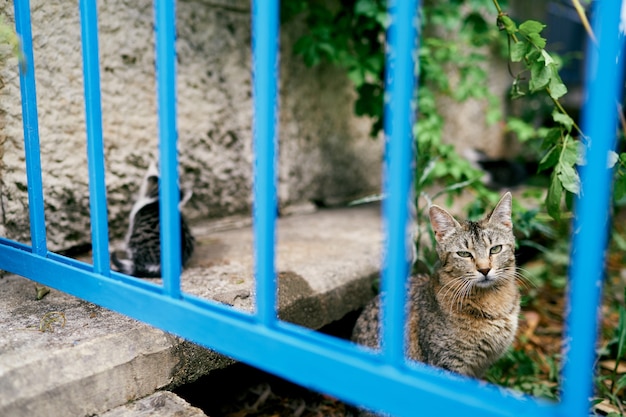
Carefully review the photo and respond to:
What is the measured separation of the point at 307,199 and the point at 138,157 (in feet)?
4.43

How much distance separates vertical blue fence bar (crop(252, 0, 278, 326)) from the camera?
1.22m

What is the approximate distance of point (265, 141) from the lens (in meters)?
1.24

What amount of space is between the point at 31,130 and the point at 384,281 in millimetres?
1285

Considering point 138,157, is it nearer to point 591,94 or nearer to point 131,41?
point 131,41

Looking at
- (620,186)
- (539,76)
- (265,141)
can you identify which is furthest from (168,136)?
(620,186)

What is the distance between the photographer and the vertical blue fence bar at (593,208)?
34.6 inches

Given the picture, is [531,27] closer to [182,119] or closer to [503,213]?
[503,213]

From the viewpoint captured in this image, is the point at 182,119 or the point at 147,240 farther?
the point at 182,119

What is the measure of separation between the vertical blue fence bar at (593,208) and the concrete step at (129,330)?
47.4 inches

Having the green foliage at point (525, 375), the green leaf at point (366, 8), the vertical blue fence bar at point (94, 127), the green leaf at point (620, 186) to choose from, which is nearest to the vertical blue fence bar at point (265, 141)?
the vertical blue fence bar at point (94, 127)

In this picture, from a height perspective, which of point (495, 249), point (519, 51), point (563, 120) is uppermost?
point (519, 51)

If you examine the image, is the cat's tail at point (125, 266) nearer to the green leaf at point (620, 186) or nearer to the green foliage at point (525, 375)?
the green foliage at point (525, 375)

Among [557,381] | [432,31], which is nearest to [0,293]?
[557,381]

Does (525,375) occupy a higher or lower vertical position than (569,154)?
lower
